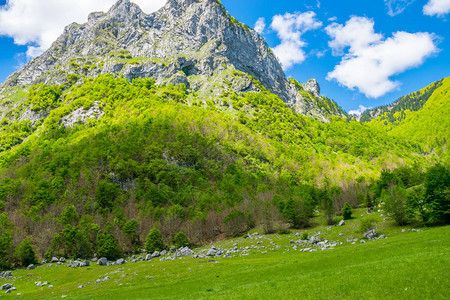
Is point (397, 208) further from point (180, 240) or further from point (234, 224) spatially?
point (180, 240)

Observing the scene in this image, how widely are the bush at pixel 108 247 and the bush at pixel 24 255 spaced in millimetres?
14868

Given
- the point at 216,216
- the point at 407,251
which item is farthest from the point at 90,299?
the point at 216,216

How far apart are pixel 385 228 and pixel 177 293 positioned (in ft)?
148

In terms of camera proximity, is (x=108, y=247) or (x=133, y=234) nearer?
(x=108, y=247)

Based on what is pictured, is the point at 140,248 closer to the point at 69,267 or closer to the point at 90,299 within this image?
the point at 69,267

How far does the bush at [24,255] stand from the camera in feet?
203

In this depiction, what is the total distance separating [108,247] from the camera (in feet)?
217

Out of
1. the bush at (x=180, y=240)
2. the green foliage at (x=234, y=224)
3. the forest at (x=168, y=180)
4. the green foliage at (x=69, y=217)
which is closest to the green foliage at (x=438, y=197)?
the forest at (x=168, y=180)

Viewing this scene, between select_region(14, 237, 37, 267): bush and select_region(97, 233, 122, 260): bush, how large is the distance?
14.9 meters

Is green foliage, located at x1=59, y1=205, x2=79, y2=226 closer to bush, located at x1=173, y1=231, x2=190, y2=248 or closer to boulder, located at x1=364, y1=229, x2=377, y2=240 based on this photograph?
bush, located at x1=173, y1=231, x2=190, y2=248

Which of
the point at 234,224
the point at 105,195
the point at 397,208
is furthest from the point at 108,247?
the point at 397,208

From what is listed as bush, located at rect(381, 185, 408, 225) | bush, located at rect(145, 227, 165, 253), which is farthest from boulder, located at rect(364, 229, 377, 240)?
bush, located at rect(145, 227, 165, 253)

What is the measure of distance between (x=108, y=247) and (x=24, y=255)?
18929 mm

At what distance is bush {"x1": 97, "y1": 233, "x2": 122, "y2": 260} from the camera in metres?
66.1
